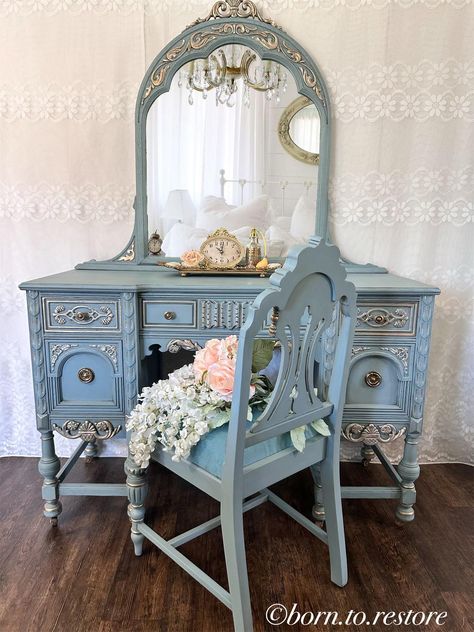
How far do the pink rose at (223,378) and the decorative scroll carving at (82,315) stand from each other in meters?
0.58

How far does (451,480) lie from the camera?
6.93 feet

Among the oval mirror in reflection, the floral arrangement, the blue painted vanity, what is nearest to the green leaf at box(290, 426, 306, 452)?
the floral arrangement

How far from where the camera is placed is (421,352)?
1657 millimetres

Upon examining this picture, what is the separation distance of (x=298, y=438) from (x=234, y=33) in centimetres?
173

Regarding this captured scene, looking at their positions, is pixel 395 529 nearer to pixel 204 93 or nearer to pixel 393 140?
pixel 393 140

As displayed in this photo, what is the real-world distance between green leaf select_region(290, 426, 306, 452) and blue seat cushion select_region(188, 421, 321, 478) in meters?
0.03

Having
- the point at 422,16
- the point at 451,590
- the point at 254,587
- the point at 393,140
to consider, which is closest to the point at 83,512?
the point at 254,587

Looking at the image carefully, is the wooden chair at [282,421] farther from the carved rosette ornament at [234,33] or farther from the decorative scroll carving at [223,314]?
the carved rosette ornament at [234,33]

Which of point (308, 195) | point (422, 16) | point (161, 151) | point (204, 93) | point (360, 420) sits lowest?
point (360, 420)

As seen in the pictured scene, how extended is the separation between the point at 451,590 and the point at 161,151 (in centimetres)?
207

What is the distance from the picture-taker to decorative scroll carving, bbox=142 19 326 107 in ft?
6.18

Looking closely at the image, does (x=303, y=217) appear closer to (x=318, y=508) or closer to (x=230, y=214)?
(x=230, y=214)

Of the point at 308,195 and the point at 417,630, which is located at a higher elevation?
the point at 308,195

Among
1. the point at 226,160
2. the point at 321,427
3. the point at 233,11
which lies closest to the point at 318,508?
the point at 321,427
